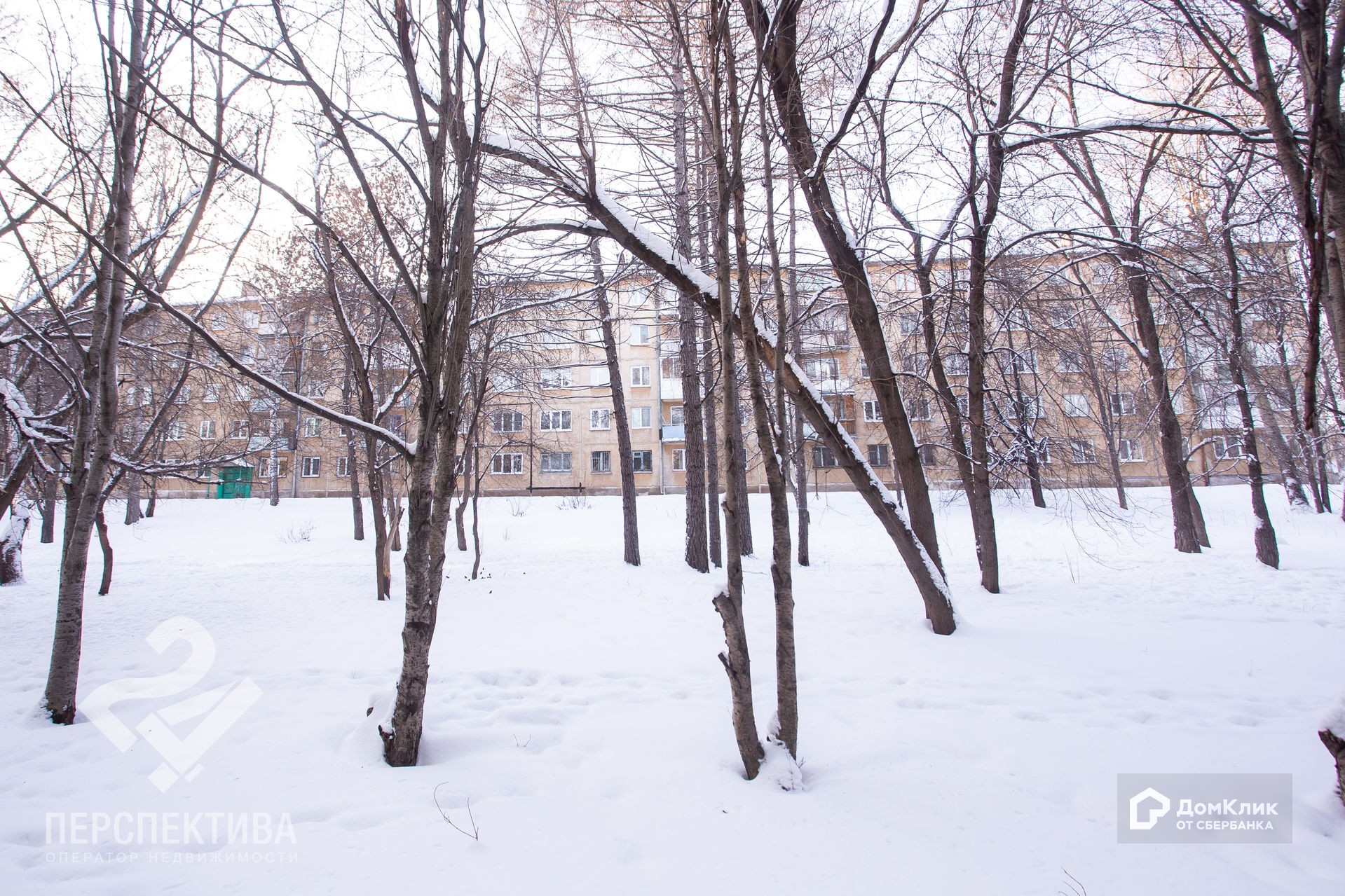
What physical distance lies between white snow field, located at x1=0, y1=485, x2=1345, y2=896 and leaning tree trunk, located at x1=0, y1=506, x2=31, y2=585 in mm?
3080

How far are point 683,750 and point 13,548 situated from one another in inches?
495

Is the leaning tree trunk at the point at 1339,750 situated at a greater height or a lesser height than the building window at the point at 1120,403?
lesser

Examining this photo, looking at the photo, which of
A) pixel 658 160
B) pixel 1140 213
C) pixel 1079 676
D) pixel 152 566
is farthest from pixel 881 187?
pixel 152 566

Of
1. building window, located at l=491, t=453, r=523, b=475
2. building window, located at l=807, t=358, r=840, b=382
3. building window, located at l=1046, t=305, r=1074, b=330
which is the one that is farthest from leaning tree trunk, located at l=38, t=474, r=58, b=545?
building window, located at l=1046, t=305, r=1074, b=330

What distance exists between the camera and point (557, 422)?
33.6 meters

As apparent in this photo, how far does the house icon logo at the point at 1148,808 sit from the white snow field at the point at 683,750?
89 mm

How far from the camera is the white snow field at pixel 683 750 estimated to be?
2.10m

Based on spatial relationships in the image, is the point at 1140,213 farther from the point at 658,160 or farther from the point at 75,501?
the point at 75,501

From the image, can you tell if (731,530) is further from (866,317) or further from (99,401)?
(99,401)

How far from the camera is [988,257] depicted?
21.3ft

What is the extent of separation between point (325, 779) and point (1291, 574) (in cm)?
1231

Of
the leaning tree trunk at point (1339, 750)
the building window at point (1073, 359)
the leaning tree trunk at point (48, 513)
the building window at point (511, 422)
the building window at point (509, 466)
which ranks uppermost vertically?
the building window at point (511, 422)

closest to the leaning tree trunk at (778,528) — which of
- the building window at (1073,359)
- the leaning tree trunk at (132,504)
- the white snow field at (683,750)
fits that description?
the white snow field at (683,750)

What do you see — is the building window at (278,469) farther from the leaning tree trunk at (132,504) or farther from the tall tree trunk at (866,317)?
the tall tree trunk at (866,317)
